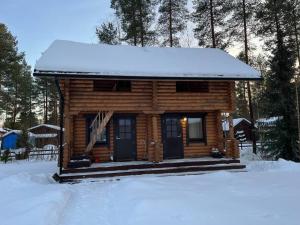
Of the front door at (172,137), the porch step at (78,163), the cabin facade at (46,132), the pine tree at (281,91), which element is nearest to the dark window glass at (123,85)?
the front door at (172,137)

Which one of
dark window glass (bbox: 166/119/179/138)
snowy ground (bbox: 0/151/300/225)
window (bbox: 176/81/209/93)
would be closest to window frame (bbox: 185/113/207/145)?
dark window glass (bbox: 166/119/179/138)

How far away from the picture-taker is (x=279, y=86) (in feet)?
51.8

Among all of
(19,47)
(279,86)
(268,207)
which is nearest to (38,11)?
(279,86)

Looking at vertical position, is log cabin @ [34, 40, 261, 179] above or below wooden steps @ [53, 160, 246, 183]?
above

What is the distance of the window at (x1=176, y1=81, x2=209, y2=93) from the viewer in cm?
1385

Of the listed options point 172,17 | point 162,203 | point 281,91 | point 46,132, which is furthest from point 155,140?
point 46,132

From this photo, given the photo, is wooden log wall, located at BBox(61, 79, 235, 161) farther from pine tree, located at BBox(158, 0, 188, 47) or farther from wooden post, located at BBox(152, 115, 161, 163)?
pine tree, located at BBox(158, 0, 188, 47)

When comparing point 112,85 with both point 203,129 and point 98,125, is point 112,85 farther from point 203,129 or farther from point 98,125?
point 203,129

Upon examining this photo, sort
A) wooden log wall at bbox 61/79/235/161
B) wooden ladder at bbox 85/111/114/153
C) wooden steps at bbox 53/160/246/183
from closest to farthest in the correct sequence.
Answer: wooden steps at bbox 53/160/246/183 < wooden log wall at bbox 61/79/235/161 < wooden ladder at bbox 85/111/114/153

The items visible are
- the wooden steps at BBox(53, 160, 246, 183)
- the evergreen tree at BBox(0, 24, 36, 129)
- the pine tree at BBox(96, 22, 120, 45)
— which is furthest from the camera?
the evergreen tree at BBox(0, 24, 36, 129)

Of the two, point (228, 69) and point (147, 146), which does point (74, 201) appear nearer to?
point (147, 146)

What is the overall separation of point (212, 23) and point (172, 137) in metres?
10.7

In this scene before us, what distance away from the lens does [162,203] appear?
6309mm

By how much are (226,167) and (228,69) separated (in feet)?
14.2
